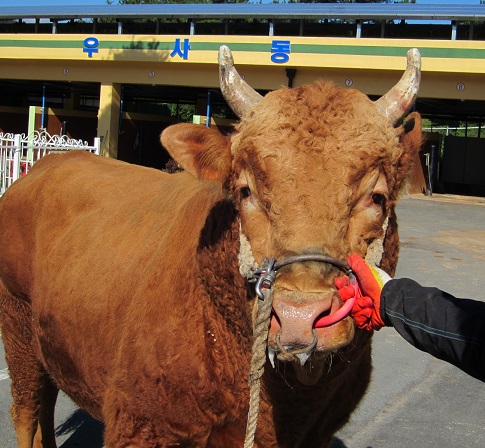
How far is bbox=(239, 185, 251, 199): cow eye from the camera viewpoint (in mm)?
2730

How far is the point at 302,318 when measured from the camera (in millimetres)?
2152

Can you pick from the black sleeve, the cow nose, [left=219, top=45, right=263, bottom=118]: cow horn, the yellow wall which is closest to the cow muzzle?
the cow nose

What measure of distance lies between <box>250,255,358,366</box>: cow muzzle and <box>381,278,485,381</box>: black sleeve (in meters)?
0.14

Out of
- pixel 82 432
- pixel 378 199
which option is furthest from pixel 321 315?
pixel 82 432

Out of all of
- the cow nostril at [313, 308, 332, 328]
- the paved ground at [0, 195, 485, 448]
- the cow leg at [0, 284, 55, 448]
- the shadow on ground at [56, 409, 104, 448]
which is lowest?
the shadow on ground at [56, 409, 104, 448]

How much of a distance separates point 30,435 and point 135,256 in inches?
70.7

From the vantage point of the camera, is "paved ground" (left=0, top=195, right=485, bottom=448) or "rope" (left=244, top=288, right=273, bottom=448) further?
"paved ground" (left=0, top=195, right=485, bottom=448)

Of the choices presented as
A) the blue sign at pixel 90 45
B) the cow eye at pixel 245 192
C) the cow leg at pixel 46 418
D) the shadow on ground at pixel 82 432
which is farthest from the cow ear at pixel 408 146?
the blue sign at pixel 90 45

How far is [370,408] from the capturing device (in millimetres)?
5488

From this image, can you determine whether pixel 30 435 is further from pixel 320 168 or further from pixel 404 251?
pixel 404 251

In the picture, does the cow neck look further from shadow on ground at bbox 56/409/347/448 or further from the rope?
shadow on ground at bbox 56/409/347/448

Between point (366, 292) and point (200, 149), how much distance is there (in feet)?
3.52

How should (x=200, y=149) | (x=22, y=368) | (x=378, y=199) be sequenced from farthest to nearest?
(x=22, y=368) < (x=200, y=149) < (x=378, y=199)

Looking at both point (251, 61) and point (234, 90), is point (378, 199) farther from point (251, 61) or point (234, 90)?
point (251, 61)
